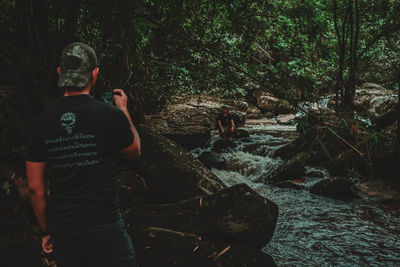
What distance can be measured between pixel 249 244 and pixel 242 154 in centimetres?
668

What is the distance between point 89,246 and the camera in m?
1.59

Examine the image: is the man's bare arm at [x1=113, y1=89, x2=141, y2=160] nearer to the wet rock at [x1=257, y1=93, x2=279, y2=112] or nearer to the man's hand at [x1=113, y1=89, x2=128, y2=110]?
the man's hand at [x1=113, y1=89, x2=128, y2=110]

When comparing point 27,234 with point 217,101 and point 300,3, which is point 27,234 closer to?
point 300,3

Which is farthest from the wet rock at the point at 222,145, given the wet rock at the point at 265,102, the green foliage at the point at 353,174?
the wet rock at the point at 265,102

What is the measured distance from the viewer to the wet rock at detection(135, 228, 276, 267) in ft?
9.21

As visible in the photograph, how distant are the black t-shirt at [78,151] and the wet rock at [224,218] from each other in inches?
69.0

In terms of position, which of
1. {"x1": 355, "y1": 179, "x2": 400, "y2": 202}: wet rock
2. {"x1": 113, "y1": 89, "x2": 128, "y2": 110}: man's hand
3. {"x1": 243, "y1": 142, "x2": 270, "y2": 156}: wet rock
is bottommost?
{"x1": 355, "y1": 179, "x2": 400, "y2": 202}: wet rock

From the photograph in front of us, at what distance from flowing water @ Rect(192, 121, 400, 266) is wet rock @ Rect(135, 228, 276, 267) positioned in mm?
1259

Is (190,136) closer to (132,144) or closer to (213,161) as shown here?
(213,161)

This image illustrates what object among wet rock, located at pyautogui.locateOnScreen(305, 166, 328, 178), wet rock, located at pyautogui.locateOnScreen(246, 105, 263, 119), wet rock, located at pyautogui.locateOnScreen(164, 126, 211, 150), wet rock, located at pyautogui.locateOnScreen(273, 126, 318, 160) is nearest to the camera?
wet rock, located at pyautogui.locateOnScreen(305, 166, 328, 178)

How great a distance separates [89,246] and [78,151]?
0.57 meters

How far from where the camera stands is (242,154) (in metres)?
9.85

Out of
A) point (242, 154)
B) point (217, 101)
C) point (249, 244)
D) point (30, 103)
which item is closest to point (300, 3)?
point (249, 244)

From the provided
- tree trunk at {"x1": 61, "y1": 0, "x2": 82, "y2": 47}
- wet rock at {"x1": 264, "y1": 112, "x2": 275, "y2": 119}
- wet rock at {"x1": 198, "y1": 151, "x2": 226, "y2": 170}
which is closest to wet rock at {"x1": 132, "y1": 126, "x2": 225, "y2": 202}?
tree trunk at {"x1": 61, "y1": 0, "x2": 82, "y2": 47}
